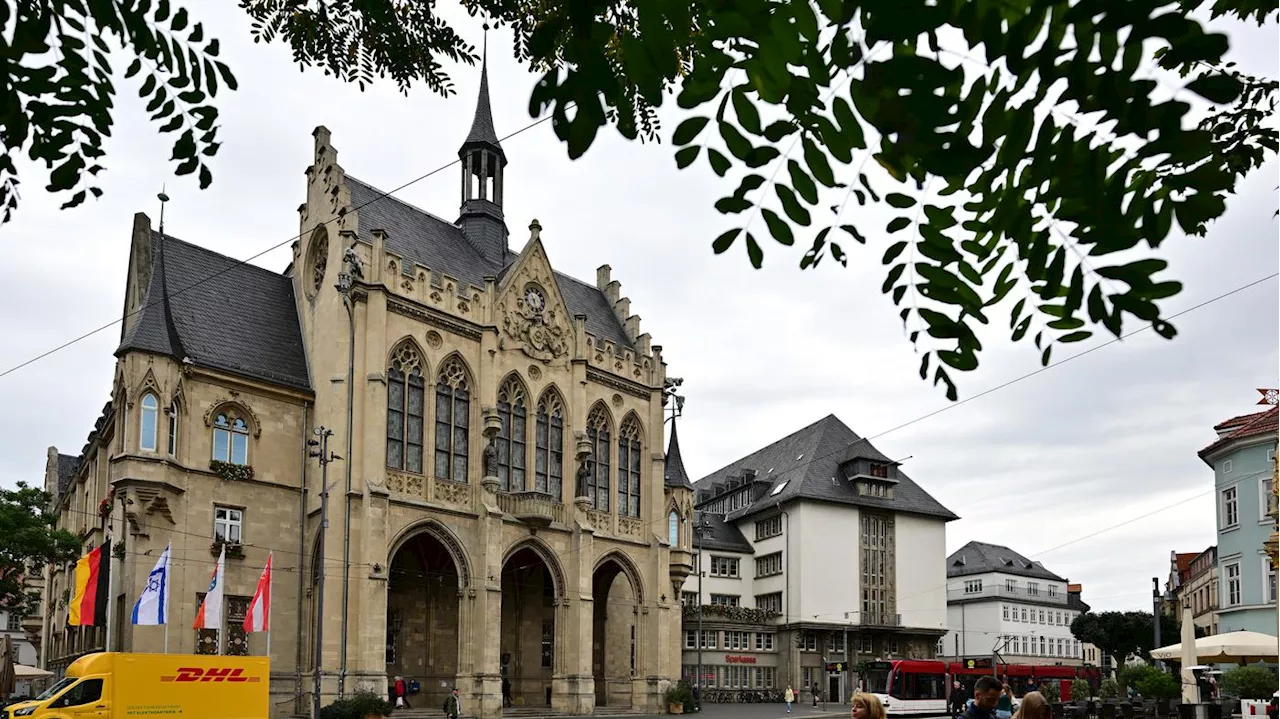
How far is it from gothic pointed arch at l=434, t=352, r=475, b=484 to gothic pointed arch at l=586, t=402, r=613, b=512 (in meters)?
6.13

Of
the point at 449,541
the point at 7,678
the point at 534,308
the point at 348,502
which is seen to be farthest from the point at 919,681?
the point at 7,678

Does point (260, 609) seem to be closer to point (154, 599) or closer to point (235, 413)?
point (154, 599)

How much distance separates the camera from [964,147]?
348 cm

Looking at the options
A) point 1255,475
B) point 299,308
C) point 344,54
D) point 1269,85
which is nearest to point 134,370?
point 299,308

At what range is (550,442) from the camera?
4412cm

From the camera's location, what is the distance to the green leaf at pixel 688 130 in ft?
12.5

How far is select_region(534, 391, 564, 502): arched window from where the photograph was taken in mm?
43750

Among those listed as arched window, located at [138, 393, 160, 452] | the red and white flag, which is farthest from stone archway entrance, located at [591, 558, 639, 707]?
arched window, located at [138, 393, 160, 452]

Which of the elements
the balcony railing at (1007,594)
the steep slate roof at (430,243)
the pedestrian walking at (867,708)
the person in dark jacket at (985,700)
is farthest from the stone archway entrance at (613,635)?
the balcony railing at (1007,594)

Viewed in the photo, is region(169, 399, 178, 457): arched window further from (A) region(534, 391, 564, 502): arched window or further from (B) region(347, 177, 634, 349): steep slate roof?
(A) region(534, 391, 564, 502): arched window

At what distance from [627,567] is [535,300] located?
36.3ft

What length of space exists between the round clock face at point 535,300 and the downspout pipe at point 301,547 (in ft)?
30.1

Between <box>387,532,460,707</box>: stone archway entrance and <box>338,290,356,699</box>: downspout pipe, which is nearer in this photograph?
<box>338,290,356,699</box>: downspout pipe

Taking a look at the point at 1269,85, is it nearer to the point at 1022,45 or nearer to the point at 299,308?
the point at 1022,45
